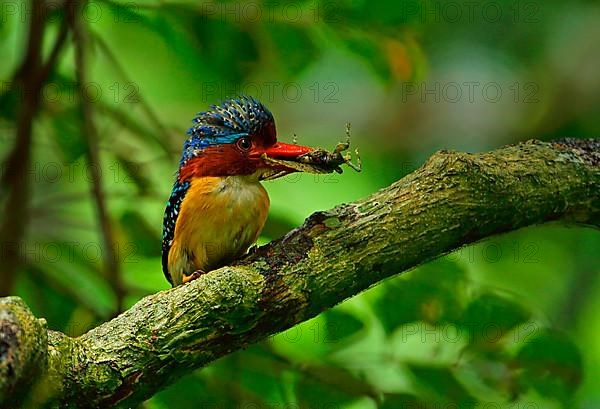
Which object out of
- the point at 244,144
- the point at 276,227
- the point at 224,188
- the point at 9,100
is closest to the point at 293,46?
the point at 276,227

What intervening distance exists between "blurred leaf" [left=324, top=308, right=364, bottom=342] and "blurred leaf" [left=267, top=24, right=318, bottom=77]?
1.05 meters

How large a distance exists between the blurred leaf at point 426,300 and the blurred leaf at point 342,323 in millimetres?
95

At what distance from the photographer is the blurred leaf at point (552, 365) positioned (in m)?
2.95

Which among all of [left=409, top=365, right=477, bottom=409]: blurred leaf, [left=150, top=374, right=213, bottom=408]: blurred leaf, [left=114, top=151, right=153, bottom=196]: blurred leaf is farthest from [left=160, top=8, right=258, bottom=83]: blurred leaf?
[left=409, top=365, right=477, bottom=409]: blurred leaf

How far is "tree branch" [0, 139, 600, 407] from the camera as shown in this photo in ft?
6.48

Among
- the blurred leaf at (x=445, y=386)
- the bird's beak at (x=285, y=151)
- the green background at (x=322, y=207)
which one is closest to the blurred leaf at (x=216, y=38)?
the green background at (x=322, y=207)

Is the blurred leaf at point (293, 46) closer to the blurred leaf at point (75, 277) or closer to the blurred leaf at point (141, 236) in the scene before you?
the blurred leaf at point (141, 236)

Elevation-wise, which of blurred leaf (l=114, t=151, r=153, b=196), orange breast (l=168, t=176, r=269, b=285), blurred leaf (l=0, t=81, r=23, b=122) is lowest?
orange breast (l=168, t=176, r=269, b=285)

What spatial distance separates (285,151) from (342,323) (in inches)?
24.1

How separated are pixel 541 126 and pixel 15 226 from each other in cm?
320

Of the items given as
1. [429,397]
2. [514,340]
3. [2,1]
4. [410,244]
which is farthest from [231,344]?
[2,1]

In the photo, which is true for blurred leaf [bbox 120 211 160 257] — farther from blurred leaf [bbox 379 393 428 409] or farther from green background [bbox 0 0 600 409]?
blurred leaf [bbox 379 393 428 409]

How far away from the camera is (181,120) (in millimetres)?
5668

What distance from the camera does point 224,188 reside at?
2723 mm
